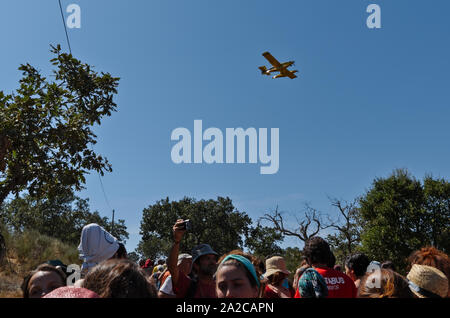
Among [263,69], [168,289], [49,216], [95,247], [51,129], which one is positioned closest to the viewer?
[95,247]

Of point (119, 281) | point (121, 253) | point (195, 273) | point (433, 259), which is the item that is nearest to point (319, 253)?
point (433, 259)

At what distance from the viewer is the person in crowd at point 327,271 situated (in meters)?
3.30

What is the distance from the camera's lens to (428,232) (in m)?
21.3

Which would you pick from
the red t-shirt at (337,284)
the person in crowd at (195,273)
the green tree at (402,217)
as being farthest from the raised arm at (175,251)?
the green tree at (402,217)

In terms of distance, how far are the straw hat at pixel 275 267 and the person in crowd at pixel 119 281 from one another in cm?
270

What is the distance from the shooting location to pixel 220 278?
241 cm

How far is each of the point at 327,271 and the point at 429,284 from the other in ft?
2.86

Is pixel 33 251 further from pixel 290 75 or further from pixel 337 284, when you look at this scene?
pixel 290 75

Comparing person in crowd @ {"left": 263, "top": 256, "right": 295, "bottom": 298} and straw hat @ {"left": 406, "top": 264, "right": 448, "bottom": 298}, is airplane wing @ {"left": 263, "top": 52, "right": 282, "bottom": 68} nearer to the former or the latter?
person in crowd @ {"left": 263, "top": 256, "right": 295, "bottom": 298}

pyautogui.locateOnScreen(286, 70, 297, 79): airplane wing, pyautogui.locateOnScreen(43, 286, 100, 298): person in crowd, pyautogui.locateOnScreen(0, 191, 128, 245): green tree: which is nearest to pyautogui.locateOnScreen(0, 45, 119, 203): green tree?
pyautogui.locateOnScreen(43, 286, 100, 298): person in crowd
